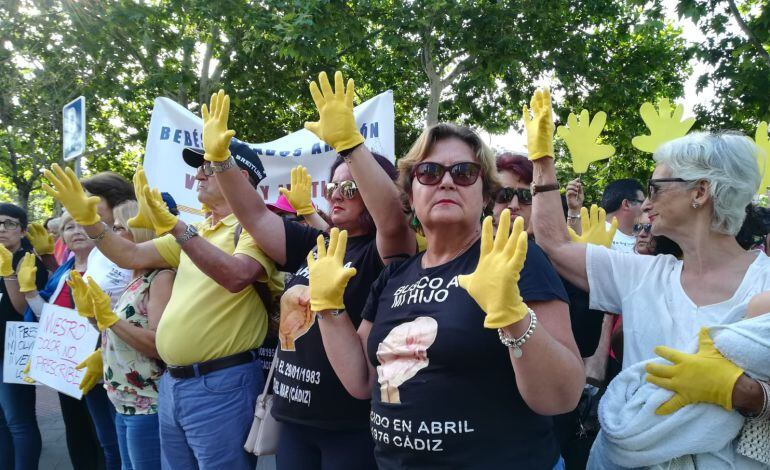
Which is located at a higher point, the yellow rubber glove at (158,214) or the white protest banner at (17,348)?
the yellow rubber glove at (158,214)

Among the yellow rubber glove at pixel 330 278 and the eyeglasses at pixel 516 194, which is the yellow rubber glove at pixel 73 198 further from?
the eyeglasses at pixel 516 194

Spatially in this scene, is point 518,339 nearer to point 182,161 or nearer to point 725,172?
point 725,172

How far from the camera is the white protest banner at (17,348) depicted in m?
3.73

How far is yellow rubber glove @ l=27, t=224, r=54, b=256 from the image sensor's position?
482 centimetres

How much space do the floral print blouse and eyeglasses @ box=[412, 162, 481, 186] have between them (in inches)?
68.7

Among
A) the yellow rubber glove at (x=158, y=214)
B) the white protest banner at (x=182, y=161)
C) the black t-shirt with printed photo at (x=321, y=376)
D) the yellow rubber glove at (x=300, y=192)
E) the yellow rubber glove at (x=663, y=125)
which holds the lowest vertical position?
the black t-shirt with printed photo at (x=321, y=376)

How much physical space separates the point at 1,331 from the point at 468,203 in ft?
11.8

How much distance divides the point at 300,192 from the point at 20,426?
2454 mm

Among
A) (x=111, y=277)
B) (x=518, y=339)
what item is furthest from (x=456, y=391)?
(x=111, y=277)

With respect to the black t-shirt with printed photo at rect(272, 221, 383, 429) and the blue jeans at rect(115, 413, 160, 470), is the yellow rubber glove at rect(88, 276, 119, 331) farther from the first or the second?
the black t-shirt with printed photo at rect(272, 221, 383, 429)

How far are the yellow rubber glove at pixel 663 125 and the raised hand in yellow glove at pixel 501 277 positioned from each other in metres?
0.95

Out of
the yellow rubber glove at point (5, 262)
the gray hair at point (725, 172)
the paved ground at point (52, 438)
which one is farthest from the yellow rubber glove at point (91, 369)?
the gray hair at point (725, 172)

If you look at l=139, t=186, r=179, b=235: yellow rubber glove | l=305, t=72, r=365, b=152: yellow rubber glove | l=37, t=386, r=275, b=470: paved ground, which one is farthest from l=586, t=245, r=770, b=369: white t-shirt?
l=37, t=386, r=275, b=470: paved ground

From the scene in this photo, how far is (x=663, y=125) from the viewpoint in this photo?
6.84 ft
